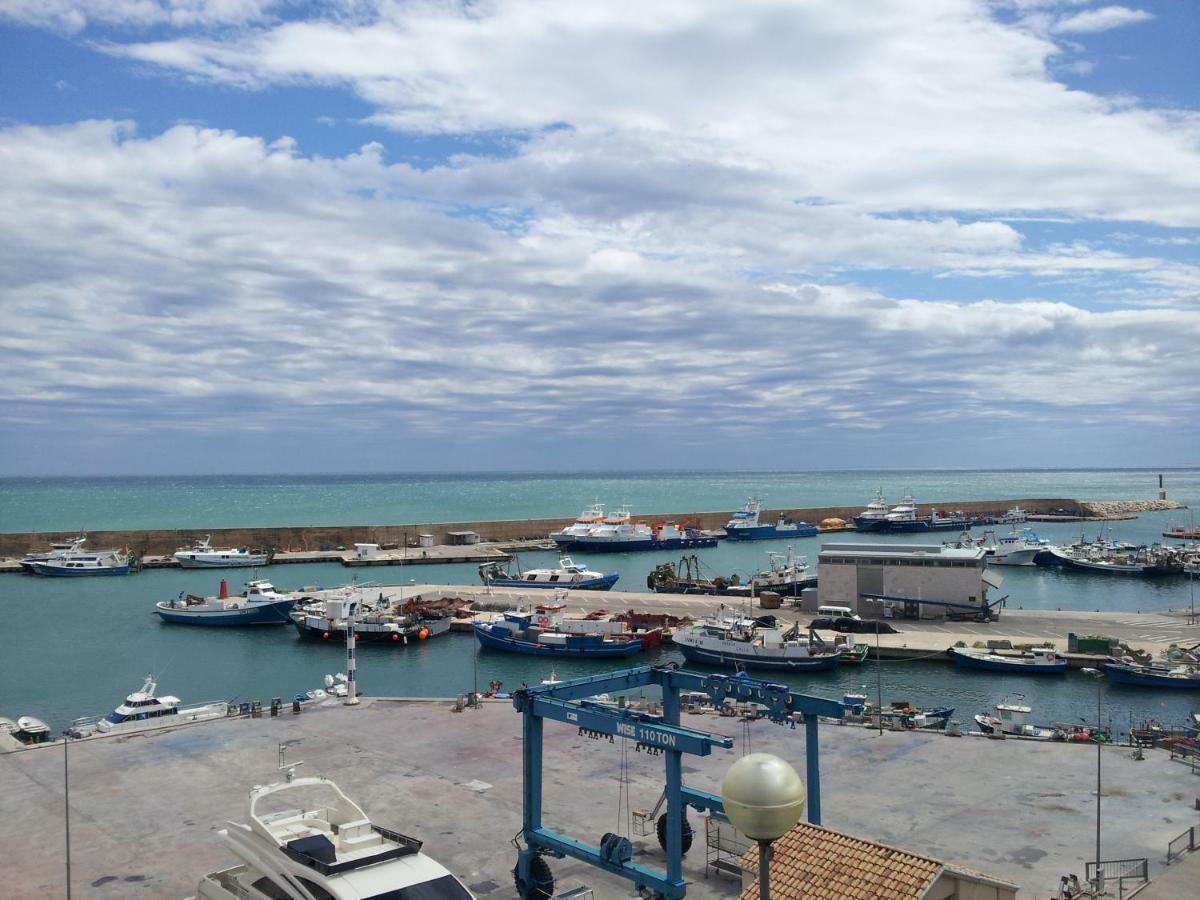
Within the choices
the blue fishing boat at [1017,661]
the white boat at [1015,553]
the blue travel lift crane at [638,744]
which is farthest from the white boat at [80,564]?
the white boat at [1015,553]

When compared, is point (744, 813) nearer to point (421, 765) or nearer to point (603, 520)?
point (421, 765)

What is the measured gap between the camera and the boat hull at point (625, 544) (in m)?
122

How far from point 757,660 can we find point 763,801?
43996 mm

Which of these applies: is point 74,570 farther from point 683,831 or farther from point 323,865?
point 323,865

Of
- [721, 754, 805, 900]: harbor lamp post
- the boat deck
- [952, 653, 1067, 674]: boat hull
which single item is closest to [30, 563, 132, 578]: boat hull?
the boat deck

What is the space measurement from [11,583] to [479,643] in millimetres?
58348

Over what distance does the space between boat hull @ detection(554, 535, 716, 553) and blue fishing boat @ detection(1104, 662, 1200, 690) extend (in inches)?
3115

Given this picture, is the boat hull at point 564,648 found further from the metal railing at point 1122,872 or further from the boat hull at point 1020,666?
the metal railing at point 1122,872

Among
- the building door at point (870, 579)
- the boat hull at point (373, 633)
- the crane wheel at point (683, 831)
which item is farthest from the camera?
the building door at point (870, 579)

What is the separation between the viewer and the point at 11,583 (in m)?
91.8

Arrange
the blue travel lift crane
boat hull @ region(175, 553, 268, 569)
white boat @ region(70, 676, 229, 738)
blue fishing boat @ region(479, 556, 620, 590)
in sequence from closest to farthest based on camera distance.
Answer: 1. the blue travel lift crane
2. white boat @ region(70, 676, 229, 738)
3. blue fishing boat @ region(479, 556, 620, 590)
4. boat hull @ region(175, 553, 268, 569)

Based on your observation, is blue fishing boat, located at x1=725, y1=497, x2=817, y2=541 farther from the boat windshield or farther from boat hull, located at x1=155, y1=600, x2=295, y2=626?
the boat windshield

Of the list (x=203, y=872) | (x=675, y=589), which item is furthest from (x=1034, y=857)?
(x=675, y=589)

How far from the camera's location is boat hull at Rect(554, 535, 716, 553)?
4815 inches
